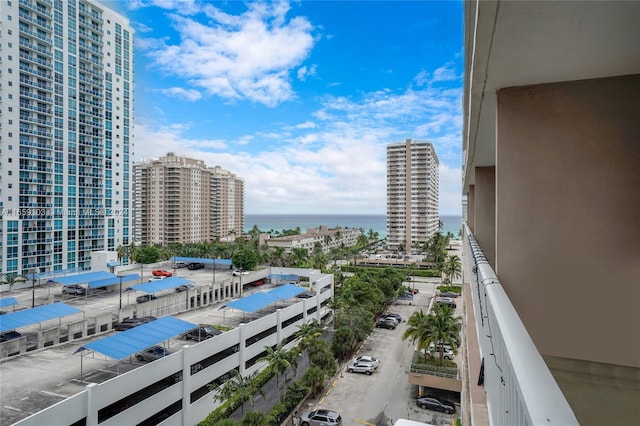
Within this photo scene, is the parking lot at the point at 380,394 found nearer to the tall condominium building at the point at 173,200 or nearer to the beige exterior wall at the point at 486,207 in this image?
the beige exterior wall at the point at 486,207

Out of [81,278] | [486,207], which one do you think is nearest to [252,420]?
[486,207]

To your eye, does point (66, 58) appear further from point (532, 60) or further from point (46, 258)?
point (532, 60)

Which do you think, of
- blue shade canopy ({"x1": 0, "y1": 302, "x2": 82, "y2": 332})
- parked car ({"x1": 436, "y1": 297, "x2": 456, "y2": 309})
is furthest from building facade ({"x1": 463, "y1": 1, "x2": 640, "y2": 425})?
parked car ({"x1": 436, "y1": 297, "x2": 456, "y2": 309})

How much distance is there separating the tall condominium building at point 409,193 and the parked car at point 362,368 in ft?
128

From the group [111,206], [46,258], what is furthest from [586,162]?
[111,206]

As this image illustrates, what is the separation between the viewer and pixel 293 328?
779 inches

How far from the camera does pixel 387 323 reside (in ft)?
80.7

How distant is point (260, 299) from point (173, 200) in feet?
161

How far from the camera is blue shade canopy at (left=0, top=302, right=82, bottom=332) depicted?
1464 cm

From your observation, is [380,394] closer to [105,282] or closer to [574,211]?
[574,211]

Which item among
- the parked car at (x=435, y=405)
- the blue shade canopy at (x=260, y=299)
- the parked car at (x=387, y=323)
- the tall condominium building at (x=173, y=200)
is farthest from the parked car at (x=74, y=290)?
the tall condominium building at (x=173, y=200)

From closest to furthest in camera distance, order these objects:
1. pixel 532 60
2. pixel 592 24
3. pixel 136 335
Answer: pixel 592 24 < pixel 532 60 < pixel 136 335

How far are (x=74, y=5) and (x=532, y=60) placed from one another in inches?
1745

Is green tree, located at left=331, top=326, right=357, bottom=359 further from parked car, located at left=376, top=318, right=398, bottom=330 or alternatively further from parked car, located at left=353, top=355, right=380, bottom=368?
parked car, located at left=376, top=318, right=398, bottom=330
